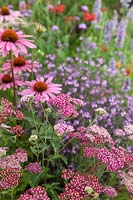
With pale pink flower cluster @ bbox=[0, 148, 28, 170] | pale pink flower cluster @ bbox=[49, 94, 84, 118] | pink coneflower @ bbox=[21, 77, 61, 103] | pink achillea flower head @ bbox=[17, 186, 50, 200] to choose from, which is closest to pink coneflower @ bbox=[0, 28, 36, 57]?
pink coneflower @ bbox=[21, 77, 61, 103]

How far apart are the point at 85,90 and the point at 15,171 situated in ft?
3.28

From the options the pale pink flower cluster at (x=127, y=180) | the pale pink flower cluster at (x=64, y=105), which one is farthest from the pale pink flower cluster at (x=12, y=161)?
the pale pink flower cluster at (x=127, y=180)

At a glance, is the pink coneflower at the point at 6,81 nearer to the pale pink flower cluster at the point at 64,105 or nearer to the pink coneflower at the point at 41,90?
the pink coneflower at the point at 41,90

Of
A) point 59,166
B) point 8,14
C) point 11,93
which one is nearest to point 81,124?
point 59,166

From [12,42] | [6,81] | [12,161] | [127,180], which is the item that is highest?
[12,42]

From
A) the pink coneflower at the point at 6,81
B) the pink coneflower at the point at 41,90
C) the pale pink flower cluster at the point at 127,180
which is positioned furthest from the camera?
the pink coneflower at the point at 6,81

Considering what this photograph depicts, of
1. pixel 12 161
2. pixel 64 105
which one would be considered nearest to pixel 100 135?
pixel 64 105

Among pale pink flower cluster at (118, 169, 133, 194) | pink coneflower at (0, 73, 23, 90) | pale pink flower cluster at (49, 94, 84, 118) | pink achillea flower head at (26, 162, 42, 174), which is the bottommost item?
pale pink flower cluster at (118, 169, 133, 194)

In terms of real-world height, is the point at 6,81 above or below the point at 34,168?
above

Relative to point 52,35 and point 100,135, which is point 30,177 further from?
point 52,35

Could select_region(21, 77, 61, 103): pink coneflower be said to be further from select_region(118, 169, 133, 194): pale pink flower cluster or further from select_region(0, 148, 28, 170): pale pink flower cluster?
select_region(118, 169, 133, 194): pale pink flower cluster

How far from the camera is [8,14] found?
2783 mm

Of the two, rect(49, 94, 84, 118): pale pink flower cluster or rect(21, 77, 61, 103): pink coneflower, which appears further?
rect(21, 77, 61, 103): pink coneflower

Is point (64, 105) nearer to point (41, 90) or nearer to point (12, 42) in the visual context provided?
point (41, 90)
